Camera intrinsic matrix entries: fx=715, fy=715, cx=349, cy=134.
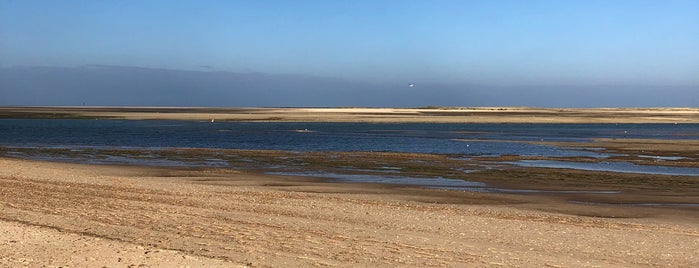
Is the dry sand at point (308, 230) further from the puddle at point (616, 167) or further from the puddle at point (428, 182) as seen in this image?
the puddle at point (616, 167)

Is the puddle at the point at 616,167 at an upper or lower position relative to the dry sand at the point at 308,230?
lower

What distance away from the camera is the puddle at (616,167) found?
29837mm

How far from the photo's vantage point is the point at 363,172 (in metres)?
29.5

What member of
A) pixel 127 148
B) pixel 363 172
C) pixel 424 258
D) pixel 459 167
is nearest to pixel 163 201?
pixel 424 258

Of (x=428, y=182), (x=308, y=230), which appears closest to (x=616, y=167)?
(x=428, y=182)

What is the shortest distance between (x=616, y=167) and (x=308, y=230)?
22.3 meters

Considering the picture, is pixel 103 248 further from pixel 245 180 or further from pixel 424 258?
pixel 245 180

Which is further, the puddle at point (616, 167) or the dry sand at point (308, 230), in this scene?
the puddle at point (616, 167)

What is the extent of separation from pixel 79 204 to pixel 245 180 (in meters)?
9.51

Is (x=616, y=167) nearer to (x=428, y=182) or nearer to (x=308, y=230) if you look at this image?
(x=428, y=182)

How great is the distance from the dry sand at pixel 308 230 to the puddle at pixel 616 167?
1181 cm

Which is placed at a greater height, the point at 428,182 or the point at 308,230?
the point at 308,230

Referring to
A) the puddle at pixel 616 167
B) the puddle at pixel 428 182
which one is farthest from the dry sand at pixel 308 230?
the puddle at pixel 616 167

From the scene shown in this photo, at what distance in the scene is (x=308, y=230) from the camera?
1378 centimetres
